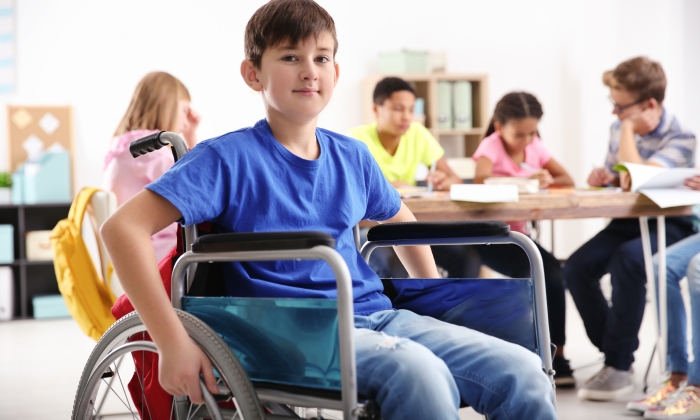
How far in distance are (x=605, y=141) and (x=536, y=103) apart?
7.77 ft

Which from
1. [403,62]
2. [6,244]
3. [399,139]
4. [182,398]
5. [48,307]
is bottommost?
[48,307]

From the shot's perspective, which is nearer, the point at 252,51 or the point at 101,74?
the point at 252,51

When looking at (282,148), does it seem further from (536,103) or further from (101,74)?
(101,74)

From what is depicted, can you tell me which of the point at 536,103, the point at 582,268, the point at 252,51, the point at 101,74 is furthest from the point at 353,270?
the point at 101,74

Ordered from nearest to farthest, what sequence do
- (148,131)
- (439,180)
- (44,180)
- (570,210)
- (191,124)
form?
1. (570,210)
2. (148,131)
3. (191,124)
4. (439,180)
5. (44,180)

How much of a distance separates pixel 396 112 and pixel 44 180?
2655 millimetres

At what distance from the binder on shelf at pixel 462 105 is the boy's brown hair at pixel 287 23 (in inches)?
160

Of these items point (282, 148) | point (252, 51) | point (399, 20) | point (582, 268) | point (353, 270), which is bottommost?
point (582, 268)

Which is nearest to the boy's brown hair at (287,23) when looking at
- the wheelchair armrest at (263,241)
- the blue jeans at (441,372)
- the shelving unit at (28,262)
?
the wheelchair armrest at (263,241)

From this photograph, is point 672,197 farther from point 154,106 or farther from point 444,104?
point 444,104

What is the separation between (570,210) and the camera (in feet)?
7.35

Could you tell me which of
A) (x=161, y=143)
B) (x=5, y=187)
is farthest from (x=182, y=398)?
(x=5, y=187)

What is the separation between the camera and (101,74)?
16.6 ft

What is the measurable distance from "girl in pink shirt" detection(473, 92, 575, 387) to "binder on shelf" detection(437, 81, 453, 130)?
1668 mm
